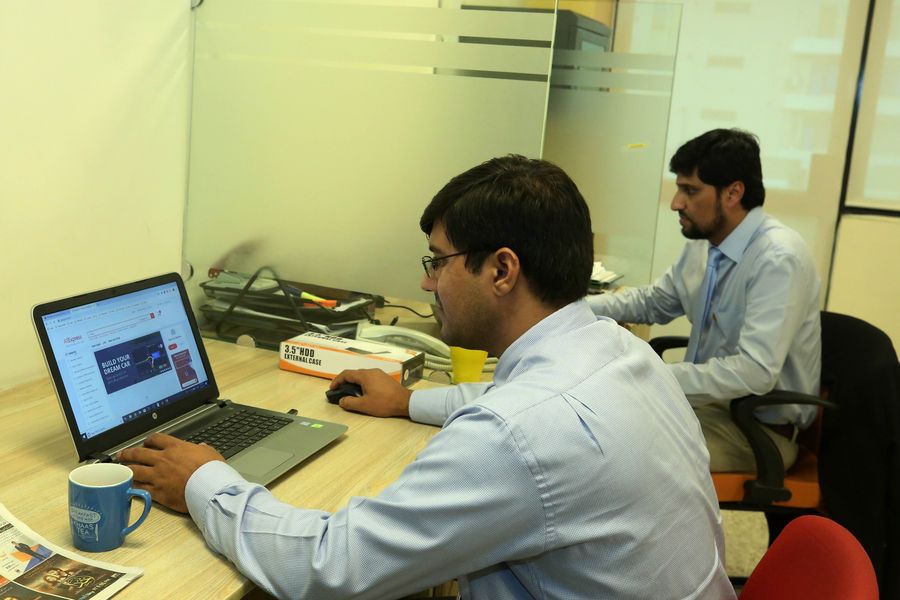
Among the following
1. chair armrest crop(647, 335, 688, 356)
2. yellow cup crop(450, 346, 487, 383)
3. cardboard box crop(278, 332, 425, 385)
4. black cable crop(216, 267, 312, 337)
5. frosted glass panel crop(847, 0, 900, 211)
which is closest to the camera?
cardboard box crop(278, 332, 425, 385)

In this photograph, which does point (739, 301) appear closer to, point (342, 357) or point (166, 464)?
point (342, 357)

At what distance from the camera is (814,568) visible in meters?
1.00

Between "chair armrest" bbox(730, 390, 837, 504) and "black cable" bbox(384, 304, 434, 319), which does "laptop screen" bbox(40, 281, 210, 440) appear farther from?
"chair armrest" bbox(730, 390, 837, 504)

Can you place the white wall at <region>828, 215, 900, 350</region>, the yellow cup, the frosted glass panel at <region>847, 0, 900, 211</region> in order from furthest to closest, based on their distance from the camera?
the white wall at <region>828, 215, 900, 350</region> → the frosted glass panel at <region>847, 0, 900, 211</region> → the yellow cup

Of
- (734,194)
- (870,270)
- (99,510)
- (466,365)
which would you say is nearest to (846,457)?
(734,194)

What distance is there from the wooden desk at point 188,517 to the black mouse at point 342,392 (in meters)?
0.02

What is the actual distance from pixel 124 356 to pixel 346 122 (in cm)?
84

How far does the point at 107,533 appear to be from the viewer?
A: 1.01m

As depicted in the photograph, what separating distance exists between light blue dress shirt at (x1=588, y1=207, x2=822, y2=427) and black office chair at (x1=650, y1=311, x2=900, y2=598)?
60mm

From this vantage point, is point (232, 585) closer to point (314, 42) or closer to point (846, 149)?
point (314, 42)

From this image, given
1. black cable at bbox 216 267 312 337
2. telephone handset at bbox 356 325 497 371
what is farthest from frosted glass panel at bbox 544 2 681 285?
black cable at bbox 216 267 312 337

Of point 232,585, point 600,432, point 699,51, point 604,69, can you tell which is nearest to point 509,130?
point 600,432

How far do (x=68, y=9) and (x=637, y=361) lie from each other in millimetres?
1296

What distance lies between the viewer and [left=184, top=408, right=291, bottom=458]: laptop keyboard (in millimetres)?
1355
